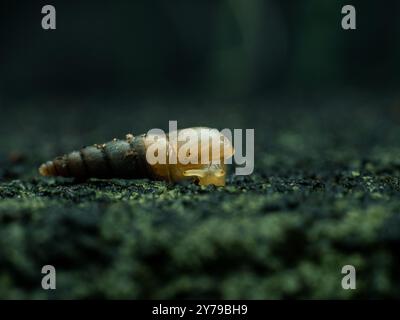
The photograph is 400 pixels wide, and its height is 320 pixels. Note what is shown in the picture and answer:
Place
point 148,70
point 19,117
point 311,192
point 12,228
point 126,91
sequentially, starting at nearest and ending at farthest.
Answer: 1. point 12,228
2. point 311,192
3. point 19,117
4. point 126,91
5. point 148,70

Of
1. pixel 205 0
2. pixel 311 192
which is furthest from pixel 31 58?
pixel 311 192

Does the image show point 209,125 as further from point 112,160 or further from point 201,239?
point 201,239

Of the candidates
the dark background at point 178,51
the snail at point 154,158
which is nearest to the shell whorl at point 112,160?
the snail at point 154,158

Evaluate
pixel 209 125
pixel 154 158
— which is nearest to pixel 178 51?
pixel 209 125

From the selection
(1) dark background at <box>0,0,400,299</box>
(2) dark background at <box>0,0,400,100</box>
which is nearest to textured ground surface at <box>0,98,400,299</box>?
(1) dark background at <box>0,0,400,299</box>

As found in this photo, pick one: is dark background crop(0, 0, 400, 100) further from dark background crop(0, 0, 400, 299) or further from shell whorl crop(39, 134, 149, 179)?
shell whorl crop(39, 134, 149, 179)
